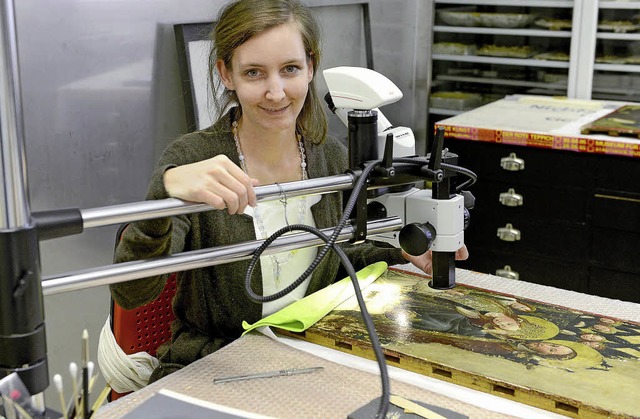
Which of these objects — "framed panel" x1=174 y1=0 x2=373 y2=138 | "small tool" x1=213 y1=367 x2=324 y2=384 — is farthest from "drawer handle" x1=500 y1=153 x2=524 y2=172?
"small tool" x1=213 y1=367 x2=324 y2=384

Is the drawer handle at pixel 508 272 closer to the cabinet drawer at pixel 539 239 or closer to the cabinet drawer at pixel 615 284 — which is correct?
the cabinet drawer at pixel 539 239

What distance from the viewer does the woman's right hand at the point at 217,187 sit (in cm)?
102

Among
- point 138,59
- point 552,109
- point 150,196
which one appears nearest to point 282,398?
point 150,196

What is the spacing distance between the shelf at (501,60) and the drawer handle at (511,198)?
2.42 ft

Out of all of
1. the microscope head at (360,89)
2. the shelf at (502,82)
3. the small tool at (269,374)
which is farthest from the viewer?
the shelf at (502,82)

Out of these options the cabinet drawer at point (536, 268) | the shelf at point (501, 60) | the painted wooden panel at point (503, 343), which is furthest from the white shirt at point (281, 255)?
the shelf at point (501, 60)

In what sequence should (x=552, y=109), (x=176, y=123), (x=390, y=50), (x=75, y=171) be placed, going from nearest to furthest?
(x=75, y=171) → (x=176, y=123) → (x=552, y=109) → (x=390, y=50)

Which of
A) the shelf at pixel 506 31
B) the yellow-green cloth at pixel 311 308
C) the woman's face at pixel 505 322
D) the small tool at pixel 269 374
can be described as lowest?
the small tool at pixel 269 374

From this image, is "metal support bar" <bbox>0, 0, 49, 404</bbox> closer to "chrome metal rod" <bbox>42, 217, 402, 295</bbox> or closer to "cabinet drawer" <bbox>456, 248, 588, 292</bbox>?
"chrome metal rod" <bbox>42, 217, 402, 295</bbox>

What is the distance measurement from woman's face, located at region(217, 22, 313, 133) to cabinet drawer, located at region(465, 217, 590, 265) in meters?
1.59

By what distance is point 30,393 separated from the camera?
0.80 m

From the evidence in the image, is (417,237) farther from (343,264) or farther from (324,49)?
(324,49)

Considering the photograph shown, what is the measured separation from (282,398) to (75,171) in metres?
1.28

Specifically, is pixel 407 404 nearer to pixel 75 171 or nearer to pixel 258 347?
pixel 258 347
